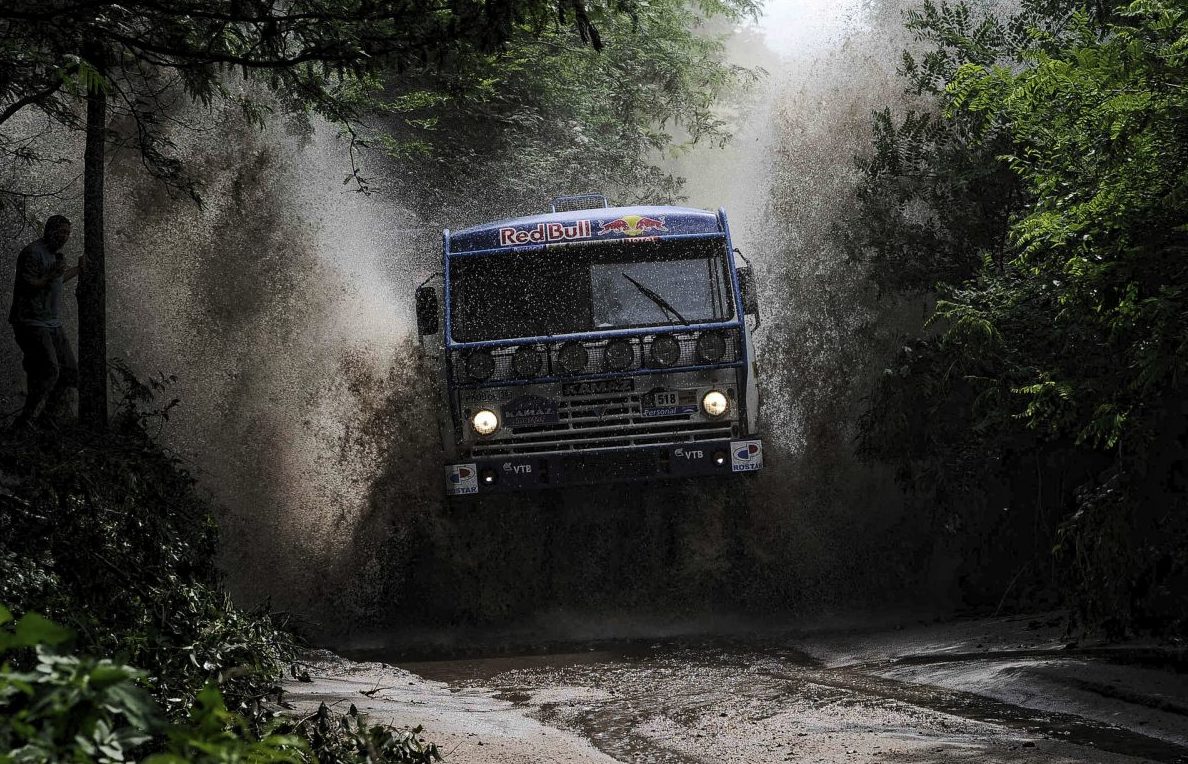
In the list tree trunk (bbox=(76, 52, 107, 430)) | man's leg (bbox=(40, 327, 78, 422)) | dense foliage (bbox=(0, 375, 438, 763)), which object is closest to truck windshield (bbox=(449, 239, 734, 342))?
tree trunk (bbox=(76, 52, 107, 430))

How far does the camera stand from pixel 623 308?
10.7 meters

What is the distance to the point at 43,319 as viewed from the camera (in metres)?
9.42

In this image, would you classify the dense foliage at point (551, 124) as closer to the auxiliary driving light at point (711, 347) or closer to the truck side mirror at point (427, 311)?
the truck side mirror at point (427, 311)

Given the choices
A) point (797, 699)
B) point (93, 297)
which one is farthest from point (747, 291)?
point (93, 297)

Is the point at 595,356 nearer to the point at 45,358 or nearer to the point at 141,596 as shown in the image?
the point at 45,358

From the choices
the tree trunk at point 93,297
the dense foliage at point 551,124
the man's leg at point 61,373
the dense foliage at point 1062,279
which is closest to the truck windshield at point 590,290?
the dense foliage at point 1062,279

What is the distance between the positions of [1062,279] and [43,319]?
7.62 meters

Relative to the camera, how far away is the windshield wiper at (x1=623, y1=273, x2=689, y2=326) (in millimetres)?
10625

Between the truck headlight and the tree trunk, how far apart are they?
9.72 ft

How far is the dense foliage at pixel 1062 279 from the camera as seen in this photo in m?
6.66

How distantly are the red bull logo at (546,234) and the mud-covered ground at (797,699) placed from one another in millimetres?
3576

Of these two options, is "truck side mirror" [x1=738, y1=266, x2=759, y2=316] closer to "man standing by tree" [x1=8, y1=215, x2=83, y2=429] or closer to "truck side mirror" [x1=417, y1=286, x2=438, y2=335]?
"truck side mirror" [x1=417, y1=286, x2=438, y2=335]

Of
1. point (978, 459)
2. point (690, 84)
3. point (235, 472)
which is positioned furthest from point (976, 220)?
point (690, 84)

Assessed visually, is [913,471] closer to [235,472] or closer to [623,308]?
[623,308]
